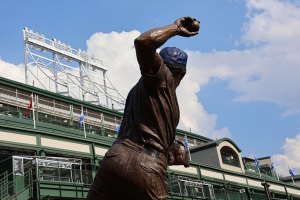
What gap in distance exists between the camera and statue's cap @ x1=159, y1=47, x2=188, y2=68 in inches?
130

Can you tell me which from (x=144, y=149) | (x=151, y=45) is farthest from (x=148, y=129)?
(x=151, y=45)

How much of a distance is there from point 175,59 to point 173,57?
0.07 ft

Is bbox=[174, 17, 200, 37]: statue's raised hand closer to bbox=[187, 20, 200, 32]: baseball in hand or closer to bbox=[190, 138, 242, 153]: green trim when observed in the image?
bbox=[187, 20, 200, 32]: baseball in hand

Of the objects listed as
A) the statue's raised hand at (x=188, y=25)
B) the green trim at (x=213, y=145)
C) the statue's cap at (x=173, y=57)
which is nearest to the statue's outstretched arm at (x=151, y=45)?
the statue's raised hand at (x=188, y=25)

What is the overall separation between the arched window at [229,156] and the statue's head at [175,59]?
3758 centimetres

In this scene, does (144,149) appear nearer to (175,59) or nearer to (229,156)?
(175,59)

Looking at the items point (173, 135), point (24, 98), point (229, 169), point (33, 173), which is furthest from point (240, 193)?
point (173, 135)

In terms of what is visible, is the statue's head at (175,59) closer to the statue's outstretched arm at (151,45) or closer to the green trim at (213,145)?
the statue's outstretched arm at (151,45)

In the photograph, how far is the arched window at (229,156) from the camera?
133 ft

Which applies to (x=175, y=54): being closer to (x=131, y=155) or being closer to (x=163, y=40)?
(x=163, y=40)

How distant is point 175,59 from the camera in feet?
10.8

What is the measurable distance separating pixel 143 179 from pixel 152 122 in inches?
16.1

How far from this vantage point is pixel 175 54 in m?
3.31

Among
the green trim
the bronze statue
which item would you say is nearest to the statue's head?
the bronze statue
